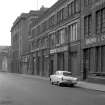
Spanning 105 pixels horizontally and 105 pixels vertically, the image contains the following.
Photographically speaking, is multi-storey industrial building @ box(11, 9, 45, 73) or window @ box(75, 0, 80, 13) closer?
window @ box(75, 0, 80, 13)

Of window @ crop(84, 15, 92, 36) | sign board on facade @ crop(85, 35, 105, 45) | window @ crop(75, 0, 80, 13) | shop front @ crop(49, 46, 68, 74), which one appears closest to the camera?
sign board on facade @ crop(85, 35, 105, 45)

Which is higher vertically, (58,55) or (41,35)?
(41,35)

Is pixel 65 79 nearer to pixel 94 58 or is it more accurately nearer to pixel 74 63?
pixel 94 58

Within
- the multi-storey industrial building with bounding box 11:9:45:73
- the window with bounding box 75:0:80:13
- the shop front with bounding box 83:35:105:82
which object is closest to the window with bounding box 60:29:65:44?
the window with bounding box 75:0:80:13

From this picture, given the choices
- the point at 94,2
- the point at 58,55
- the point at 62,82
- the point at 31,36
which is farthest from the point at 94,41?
the point at 31,36

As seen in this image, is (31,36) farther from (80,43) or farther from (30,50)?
(80,43)

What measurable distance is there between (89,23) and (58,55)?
583 inches

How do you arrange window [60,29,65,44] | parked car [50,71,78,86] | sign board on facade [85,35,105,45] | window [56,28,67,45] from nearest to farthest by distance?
1. parked car [50,71,78,86]
2. sign board on facade [85,35,105,45]
3. window [56,28,67,45]
4. window [60,29,65,44]

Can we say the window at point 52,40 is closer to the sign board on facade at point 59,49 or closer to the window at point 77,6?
the sign board on facade at point 59,49

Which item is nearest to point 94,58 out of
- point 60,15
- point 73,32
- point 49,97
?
point 73,32

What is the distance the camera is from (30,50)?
7712 cm

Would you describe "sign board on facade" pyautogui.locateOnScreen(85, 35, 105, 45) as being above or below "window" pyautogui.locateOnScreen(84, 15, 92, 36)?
below

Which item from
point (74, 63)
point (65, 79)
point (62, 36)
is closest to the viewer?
point (65, 79)

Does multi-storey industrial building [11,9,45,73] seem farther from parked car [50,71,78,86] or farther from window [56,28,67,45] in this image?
parked car [50,71,78,86]
